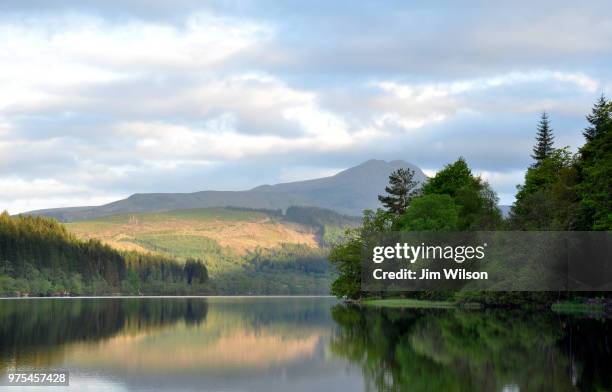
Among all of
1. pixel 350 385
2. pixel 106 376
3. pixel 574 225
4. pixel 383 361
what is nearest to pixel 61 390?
pixel 106 376

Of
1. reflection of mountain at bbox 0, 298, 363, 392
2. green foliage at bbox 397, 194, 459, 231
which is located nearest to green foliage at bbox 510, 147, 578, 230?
green foliage at bbox 397, 194, 459, 231

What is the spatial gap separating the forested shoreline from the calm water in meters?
25.6

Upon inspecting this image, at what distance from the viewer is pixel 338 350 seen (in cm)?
4934

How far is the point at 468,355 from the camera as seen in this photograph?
141ft

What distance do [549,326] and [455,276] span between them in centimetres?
4821

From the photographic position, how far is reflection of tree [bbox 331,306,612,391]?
109 feet

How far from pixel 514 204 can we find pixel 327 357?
84.5 m

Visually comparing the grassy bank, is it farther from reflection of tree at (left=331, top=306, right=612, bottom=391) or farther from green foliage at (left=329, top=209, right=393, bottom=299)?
reflection of tree at (left=331, top=306, right=612, bottom=391)

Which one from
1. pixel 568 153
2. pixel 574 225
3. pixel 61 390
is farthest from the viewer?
pixel 568 153

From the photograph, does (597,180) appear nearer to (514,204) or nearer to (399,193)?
(514,204)

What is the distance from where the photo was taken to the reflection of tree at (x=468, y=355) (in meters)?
33.3

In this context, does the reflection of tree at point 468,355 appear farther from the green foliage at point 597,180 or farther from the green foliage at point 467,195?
the green foliage at point 467,195

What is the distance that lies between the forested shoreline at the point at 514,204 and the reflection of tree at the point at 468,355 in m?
25.5

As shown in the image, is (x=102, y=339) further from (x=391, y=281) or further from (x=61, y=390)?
(x=391, y=281)
